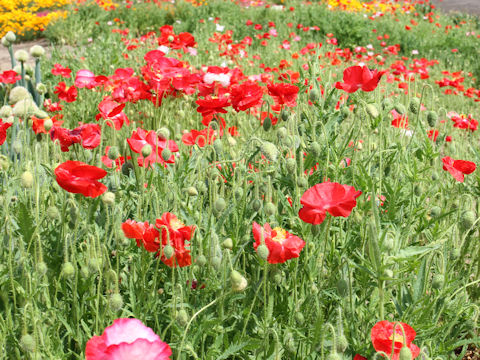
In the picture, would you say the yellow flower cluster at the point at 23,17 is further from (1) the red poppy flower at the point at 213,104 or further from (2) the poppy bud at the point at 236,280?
(2) the poppy bud at the point at 236,280

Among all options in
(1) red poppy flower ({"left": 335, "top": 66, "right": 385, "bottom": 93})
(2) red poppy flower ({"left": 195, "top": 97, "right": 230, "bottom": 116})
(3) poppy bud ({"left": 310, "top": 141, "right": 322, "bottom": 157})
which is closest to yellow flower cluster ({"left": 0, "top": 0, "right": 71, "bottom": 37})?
(2) red poppy flower ({"left": 195, "top": 97, "right": 230, "bottom": 116})

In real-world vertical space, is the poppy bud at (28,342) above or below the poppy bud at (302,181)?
below

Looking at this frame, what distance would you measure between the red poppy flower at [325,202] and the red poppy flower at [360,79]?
0.66 metres

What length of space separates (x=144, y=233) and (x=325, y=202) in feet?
1.52

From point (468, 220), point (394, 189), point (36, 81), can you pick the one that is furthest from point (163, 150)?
point (36, 81)

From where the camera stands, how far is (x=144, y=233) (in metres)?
1.31

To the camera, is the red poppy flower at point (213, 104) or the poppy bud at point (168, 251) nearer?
the poppy bud at point (168, 251)

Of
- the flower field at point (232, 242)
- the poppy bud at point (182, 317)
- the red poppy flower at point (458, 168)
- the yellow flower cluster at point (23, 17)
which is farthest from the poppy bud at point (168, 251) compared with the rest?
the yellow flower cluster at point (23, 17)

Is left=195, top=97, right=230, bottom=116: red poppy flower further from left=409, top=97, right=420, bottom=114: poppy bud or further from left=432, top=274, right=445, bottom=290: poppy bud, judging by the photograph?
left=432, top=274, right=445, bottom=290: poppy bud

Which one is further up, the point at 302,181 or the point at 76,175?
the point at 76,175

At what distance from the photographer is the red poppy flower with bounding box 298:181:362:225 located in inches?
48.0

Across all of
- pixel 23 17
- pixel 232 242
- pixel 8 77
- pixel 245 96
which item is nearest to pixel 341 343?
pixel 232 242

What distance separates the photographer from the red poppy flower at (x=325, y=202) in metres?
1.22

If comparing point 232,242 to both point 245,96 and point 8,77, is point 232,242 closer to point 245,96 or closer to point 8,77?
point 245,96
